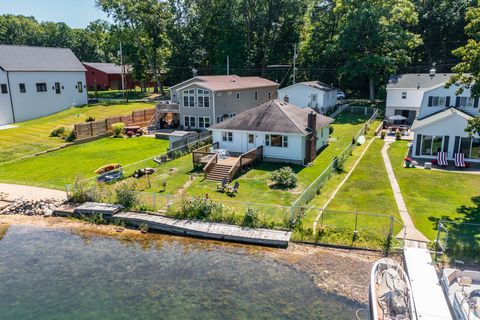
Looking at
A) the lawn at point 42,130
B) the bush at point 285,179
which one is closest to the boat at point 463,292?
the bush at point 285,179

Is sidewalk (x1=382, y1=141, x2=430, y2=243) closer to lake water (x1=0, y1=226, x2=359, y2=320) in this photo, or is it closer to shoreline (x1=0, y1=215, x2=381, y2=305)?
shoreline (x1=0, y1=215, x2=381, y2=305)

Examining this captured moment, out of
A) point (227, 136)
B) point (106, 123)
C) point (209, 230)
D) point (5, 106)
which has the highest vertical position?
point (5, 106)

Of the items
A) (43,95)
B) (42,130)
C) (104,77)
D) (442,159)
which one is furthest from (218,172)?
(104,77)

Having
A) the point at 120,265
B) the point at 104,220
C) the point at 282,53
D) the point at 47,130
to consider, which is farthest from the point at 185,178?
the point at 282,53

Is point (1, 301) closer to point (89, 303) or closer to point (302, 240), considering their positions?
point (89, 303)

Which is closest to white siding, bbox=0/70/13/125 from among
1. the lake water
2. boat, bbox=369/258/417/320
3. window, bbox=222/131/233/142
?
window, bbox=222/131/233/142

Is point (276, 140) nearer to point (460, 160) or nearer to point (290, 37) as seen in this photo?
point (460, 160)
